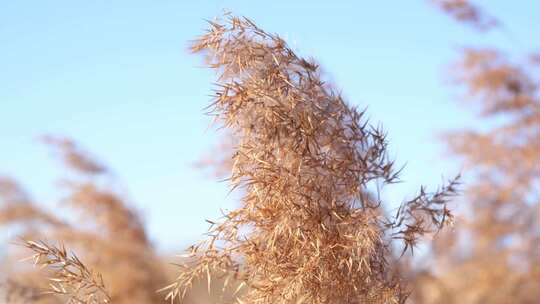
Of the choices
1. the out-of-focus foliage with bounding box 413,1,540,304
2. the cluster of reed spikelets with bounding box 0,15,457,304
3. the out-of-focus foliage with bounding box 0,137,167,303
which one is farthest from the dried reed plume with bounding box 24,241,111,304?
the out-of-focus foliage with bounding box 413,1,540,304

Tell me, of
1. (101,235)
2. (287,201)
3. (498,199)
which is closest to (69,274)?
(287,201)

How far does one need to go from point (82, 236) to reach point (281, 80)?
5.39 meters

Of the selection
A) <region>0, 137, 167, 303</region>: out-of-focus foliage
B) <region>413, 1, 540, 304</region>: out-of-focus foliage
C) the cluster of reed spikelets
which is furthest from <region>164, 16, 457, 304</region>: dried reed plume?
<region>413, 1, 540, 304</region>: out-of-focus foliage

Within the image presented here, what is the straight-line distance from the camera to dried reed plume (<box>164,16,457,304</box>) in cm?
423

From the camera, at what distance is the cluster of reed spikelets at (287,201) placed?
423 cm

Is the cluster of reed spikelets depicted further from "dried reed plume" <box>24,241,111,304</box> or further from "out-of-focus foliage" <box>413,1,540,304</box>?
"out-of-focus foliage" <box>413,1,540,304</box>

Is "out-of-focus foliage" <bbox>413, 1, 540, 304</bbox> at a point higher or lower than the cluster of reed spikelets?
higher

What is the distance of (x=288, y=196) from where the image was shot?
4219 millimetres

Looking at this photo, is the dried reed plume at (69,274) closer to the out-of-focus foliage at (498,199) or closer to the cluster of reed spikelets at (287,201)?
the cluster of reed spikelets at (287,201)

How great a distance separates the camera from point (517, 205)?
44.1 ft

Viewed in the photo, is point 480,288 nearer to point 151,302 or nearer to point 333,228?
point 151,302

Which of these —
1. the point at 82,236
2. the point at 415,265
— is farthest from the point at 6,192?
the point at 415,265

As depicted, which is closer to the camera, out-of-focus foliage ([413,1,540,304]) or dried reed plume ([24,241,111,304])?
dried reed plume ([24,241,111,304])

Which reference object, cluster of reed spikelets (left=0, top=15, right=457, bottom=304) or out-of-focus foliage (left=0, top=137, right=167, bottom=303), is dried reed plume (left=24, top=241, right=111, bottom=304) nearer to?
cluster of reed spikelets (left=0, top=15, right=457, bottom=304)
